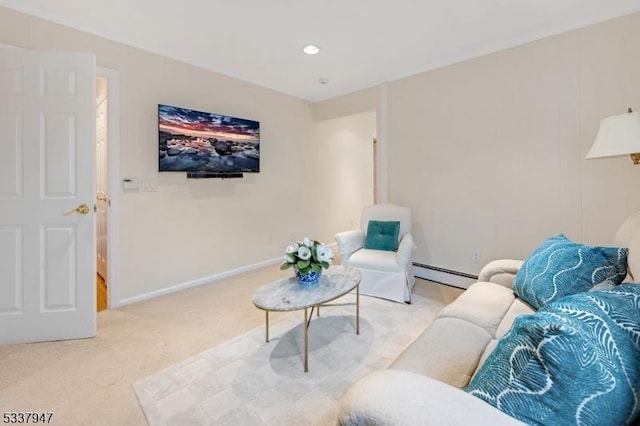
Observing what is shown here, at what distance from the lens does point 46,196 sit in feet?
7.14

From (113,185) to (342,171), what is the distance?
3.34 m

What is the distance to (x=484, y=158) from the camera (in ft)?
10.2

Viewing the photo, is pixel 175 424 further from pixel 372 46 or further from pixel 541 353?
pixel 372 46

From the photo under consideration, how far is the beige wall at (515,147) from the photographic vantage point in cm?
244

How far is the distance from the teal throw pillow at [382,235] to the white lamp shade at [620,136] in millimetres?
1779

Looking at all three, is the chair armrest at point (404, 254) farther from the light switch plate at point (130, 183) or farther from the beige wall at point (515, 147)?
the light switch plate at point (130, 183)

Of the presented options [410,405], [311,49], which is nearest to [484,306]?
[410,405]

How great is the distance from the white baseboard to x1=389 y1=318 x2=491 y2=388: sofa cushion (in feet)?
8.85

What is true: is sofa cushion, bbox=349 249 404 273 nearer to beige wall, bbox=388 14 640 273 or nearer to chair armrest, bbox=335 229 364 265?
chair armrest, bbox=335 229 364 265

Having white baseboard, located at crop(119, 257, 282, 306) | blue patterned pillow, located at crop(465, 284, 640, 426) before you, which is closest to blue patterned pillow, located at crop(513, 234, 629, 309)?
blue patterned pillow, located at crop(465, 284, 640, 426)

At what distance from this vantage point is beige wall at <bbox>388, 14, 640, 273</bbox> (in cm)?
244

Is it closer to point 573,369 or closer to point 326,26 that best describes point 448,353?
point 573,369

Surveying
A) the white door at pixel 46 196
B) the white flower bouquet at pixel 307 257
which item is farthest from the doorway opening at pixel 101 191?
the white flower bouquet at pixel 307 257

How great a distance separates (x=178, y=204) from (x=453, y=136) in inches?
120
